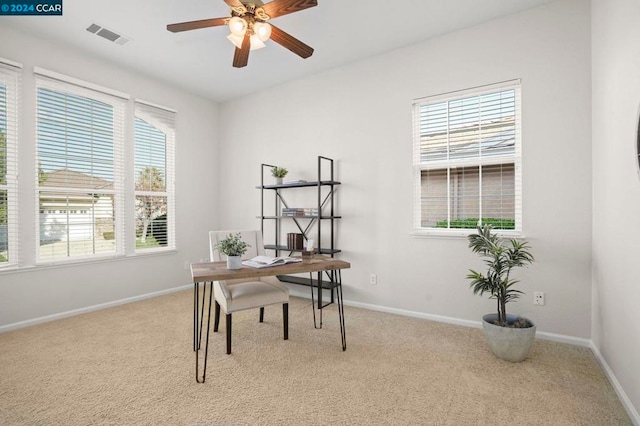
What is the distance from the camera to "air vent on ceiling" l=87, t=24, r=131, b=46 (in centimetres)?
304

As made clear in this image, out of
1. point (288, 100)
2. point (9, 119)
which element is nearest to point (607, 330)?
point (288, 100)

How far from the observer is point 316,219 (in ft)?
13.3

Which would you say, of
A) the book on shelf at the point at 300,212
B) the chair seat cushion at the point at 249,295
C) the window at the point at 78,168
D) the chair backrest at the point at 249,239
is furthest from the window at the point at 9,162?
the book on shelf at the point at 300,212

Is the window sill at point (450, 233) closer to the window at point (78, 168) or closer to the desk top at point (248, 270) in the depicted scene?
the desk top at point (248, 270)

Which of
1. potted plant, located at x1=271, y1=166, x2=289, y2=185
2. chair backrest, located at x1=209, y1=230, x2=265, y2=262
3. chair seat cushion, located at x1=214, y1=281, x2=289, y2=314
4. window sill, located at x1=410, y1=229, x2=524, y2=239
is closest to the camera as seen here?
chair seat cushion, located at x1=214, y1=281, x2=289, y2=314

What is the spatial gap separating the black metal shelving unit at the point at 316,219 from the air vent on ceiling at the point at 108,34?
78.6 inches

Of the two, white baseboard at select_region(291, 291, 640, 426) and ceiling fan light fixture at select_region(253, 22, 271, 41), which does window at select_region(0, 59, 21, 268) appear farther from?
white baseboard at select_region(291, 291, 640, 426)

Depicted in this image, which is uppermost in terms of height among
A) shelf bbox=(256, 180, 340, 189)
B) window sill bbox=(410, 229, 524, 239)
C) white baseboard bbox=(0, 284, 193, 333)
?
shelf bbox=(256, 180, 340, 189)

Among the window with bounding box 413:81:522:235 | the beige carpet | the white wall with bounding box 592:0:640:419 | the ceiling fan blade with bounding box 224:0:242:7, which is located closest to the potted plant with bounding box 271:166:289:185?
the window with bounding box 413:81:522:235

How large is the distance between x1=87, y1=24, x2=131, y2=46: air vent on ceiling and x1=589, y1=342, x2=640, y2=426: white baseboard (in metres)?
4.91

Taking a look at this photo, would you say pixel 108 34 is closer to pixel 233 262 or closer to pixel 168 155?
pixel 168 155

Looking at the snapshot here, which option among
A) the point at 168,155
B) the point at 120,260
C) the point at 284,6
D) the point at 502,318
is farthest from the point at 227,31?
the point at 502,318

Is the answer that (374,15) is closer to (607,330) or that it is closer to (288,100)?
(288,100)

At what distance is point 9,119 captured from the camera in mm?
3004
